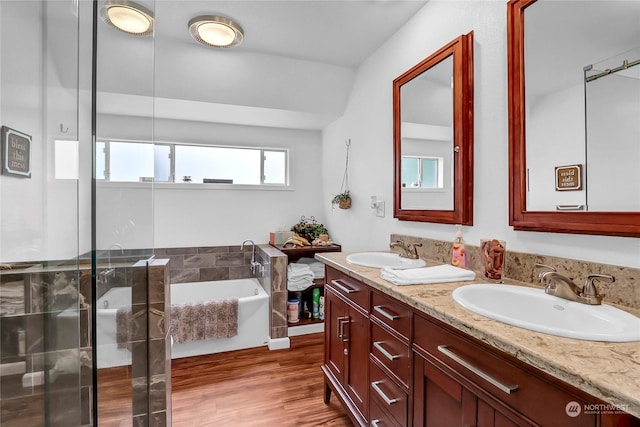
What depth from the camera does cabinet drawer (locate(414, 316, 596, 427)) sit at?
63 cm

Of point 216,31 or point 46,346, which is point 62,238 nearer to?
point 46,346

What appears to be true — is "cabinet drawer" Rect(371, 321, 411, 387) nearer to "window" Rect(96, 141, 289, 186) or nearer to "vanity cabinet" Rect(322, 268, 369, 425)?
"vanity cabinet" Rect(322, 268, 369, 425)

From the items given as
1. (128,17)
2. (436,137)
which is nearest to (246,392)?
(436,137)

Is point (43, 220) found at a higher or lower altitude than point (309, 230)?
higher

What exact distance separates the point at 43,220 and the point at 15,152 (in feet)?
1.02

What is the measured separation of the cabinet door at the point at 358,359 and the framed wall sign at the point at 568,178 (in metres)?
0.99

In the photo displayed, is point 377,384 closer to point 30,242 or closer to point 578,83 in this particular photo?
point 578,83

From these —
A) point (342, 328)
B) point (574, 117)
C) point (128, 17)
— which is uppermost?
point (128, 17)

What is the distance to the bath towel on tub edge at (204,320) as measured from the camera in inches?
96.7

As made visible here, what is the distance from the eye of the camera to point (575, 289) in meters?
0.95

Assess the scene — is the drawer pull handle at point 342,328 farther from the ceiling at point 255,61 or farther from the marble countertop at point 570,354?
the ceiling at point 255,61

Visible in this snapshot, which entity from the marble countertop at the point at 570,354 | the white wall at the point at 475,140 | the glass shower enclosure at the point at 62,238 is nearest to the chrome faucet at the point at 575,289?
the white wall at the point at 475,140

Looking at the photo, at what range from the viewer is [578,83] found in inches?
43.1

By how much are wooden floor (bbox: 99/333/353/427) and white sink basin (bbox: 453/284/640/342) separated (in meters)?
1.23
